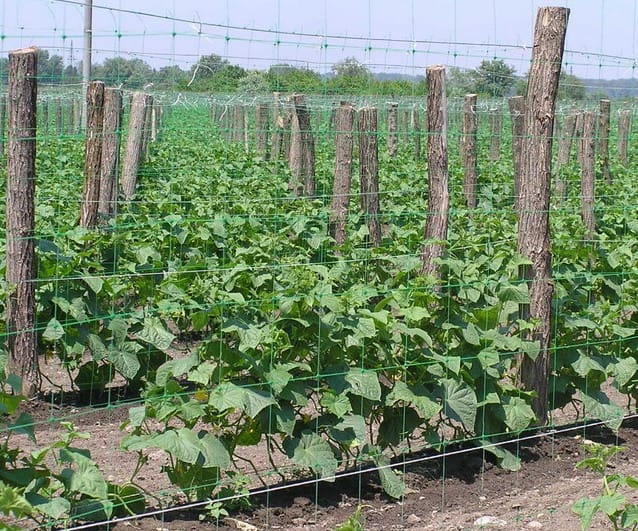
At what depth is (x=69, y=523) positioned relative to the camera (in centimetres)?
448

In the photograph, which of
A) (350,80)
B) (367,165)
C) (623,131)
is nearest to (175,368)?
(367,165)

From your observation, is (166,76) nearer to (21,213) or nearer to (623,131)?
(623,131)

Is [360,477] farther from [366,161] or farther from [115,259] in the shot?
[366,161]

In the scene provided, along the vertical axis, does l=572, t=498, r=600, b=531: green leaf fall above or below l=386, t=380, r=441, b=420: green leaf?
below

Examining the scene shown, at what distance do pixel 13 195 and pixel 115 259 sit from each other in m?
1.14

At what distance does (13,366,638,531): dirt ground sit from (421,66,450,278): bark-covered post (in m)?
1.48

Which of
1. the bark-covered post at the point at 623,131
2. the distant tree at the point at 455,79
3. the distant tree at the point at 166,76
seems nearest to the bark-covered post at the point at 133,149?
the distant tree at the point at 166,76

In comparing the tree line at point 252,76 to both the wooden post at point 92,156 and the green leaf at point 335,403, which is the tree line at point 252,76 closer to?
the wooden post at point 92,156

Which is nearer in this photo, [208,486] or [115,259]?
[208,486]

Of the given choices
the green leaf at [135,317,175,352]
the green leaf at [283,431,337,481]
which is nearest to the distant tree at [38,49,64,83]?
the green leaf at [135,317,175,352]

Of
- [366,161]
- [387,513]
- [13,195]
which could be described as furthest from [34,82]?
[366,161]

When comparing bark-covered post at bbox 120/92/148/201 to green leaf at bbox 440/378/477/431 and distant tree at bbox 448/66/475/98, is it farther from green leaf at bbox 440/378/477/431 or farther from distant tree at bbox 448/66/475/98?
green leaf at bbox 440/378/477/431

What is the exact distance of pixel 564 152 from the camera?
20.1 m

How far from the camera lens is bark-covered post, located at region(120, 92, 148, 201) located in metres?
12.4
